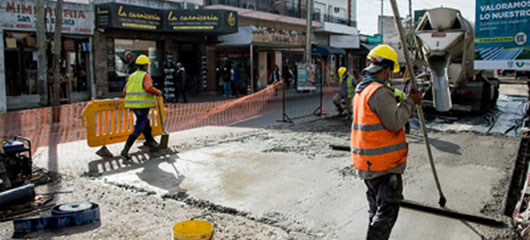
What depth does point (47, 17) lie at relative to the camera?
16.6 m

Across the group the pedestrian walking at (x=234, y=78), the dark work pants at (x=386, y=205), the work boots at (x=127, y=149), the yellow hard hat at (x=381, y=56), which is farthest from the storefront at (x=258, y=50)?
the dark work pants at (x=386, y=205)

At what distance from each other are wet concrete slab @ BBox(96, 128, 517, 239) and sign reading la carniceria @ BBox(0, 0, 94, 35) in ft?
36.5

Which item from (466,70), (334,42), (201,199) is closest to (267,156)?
(201,199)

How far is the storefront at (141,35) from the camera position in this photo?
18.6 meters

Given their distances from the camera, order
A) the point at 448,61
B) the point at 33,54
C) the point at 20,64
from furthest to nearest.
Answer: the point at 33,54
the point at 20,64
the point at 448,61

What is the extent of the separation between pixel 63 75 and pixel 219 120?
825cm

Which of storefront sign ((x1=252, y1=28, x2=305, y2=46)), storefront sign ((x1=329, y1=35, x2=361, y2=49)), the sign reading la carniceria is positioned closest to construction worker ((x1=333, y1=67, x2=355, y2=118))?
storefront sign ((x1=252, y1=28, x2=305, y2=46))

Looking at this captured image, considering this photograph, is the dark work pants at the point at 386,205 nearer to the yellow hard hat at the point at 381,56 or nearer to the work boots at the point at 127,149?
the yellow hard hat at the point at 381,56

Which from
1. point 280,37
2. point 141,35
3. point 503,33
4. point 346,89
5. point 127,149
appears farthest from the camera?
point 280,37

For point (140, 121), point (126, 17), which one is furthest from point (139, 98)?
point (126, 17)

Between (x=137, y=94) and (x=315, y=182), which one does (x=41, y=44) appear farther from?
(x=315, y=182)

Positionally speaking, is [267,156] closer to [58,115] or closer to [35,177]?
[35,177]

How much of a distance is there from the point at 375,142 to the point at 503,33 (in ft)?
32.4

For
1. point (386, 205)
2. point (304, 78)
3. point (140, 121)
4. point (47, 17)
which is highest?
point (47, 17)
